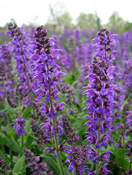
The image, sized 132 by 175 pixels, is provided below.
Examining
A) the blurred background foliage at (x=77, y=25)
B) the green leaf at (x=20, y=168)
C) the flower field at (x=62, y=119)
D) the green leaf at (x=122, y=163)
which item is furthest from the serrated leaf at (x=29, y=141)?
the blurred background foliage at (x=77, y=25)

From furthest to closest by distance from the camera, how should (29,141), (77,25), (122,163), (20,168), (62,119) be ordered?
1. (77,25)
2. (29,141)
3. (122,163)
4. (62,119)
5. (20,168)

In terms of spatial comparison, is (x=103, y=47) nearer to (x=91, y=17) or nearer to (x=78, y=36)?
(x=78, y=36)

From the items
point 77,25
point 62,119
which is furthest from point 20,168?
point 77,25

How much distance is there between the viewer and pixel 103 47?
290cm

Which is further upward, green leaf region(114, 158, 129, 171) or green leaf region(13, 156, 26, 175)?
green leaf region(13, 156, 26, 175)

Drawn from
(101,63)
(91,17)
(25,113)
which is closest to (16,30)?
(25,113)

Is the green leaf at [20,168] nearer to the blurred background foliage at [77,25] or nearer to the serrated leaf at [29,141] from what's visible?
the serrated leaf at [29,141]

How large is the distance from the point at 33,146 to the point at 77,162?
5.64ft

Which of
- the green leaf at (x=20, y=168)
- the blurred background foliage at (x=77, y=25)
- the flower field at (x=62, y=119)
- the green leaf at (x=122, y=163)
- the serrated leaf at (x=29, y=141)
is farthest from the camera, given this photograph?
the blurred background foliage at (x=77, y=25)

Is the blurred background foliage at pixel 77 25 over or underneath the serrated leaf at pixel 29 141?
over

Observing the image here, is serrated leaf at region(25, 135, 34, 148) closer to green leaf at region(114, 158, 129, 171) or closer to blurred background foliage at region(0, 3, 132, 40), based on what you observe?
green leaf at region(114, 158, 129, 171)

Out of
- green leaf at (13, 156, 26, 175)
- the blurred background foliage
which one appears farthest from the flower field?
the blurred background foliage

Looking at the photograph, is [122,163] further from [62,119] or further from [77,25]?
[77,25]

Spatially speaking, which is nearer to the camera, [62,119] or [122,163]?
[62,119]
